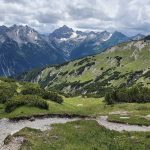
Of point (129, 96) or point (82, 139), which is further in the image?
point (129, 96)

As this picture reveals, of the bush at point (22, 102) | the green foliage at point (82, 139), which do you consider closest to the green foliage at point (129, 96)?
the bush at point (22, 102)

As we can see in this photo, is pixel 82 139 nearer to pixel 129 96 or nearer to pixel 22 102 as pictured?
pixel 22 102

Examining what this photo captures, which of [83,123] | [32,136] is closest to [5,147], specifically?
[32,136]

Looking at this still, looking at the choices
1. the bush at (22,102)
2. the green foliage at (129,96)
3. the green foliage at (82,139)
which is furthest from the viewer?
the green foliage at (129,96)

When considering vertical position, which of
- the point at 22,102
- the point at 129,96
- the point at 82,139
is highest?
the point at 82,139

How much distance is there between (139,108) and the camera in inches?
4289

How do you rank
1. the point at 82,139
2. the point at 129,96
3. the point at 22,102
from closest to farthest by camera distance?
1. the point at 82,139
2. the point at 22,102
3. the point at 129,96

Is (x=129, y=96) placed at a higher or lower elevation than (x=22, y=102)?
lower

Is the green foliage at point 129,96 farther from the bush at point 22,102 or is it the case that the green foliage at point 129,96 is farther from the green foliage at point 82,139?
the green foliage at point 82,139

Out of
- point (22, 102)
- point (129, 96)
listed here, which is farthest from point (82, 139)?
point (129, 96)

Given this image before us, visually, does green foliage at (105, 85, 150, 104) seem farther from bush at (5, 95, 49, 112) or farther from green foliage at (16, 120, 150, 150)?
green foliage at (16, 120, 150, 150)

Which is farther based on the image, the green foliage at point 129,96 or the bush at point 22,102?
the green foliage at point 129,96

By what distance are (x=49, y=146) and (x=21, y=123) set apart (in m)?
26.3

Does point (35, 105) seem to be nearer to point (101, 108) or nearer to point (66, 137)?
point (101, 108)
